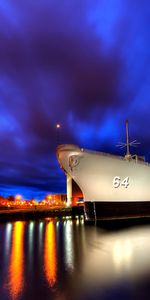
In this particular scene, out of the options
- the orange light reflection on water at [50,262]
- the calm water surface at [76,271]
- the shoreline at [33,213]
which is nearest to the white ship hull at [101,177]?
the calm water surface at [76,271]

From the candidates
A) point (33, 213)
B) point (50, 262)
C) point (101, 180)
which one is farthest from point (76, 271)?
point (33, 213)

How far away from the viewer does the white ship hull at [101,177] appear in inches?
849

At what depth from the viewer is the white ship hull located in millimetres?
21562

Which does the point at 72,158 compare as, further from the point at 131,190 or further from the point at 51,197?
the point at 51,197

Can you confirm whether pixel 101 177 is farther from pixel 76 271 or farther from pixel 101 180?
pixel 76 271

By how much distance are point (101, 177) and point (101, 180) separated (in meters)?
0.28

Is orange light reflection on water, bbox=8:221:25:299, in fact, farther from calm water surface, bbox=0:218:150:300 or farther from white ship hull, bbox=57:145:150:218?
white ship hull, bbox=57:145:150:218

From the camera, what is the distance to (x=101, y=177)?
70.8 ft

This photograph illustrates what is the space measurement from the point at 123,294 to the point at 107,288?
0.56 metres

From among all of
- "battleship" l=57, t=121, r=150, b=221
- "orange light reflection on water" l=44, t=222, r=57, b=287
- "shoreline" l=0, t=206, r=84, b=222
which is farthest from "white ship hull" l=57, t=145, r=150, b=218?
"shoreline" l=0, t=206, r=84, b=222

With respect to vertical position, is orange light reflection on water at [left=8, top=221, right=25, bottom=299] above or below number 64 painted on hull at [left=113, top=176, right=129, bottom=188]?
below

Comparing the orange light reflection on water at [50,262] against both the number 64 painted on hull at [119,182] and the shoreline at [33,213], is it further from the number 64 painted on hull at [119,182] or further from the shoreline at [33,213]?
the shoreline at [33,213]

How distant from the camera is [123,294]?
600 centimetres

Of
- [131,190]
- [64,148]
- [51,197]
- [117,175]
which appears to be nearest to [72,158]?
[64,148]
